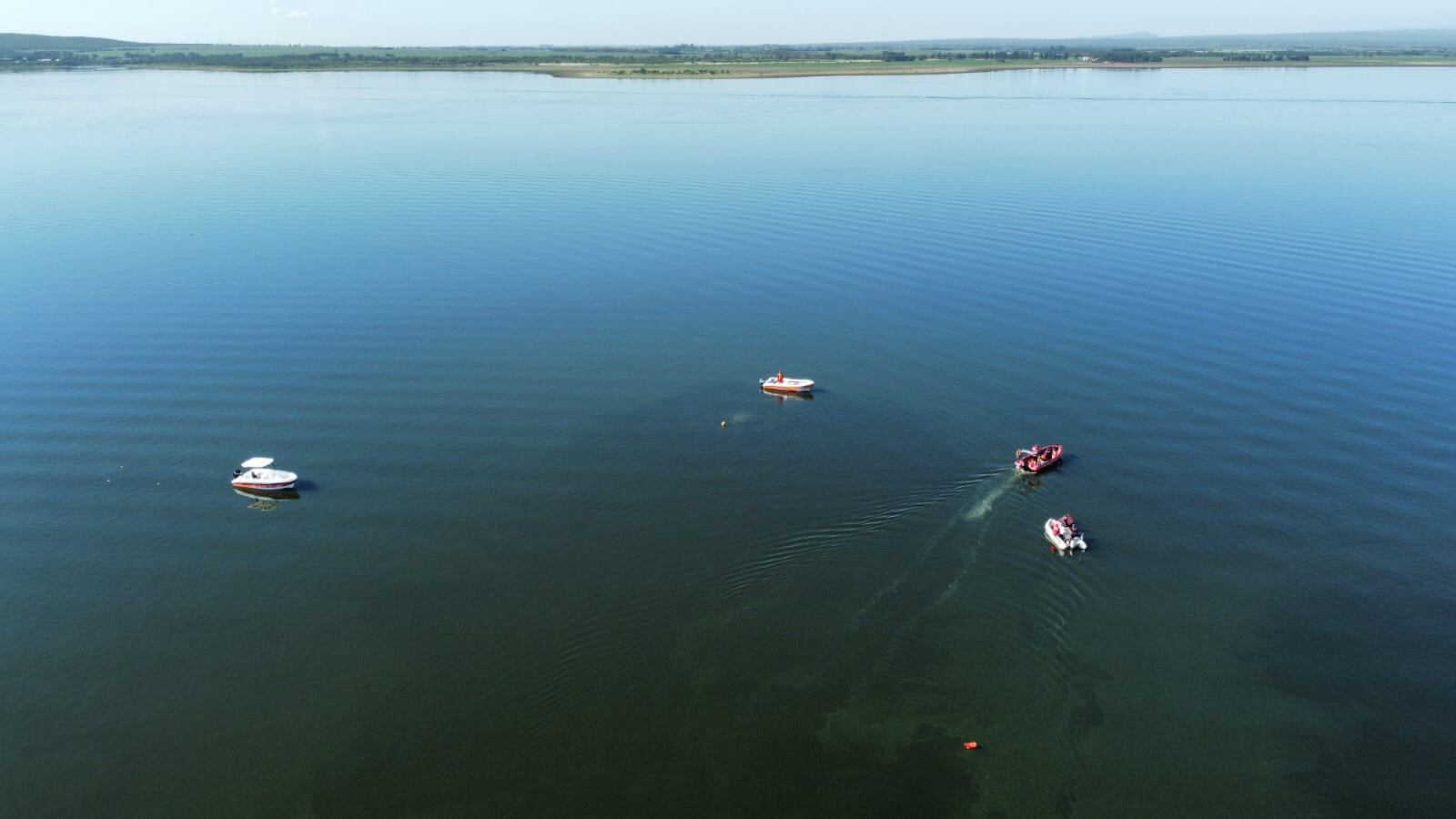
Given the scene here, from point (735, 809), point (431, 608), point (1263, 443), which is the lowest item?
point (735, 809)

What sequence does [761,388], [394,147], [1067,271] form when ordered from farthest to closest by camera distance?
[394,147]
[1067,271]
[761,388]

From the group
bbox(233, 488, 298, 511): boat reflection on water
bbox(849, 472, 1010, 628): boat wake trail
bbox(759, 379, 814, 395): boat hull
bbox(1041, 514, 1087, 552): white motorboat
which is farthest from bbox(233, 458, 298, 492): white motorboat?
bbox(1041, 514, 1087, 552): white motorboat

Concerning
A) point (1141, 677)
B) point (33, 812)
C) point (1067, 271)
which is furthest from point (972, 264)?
point (33, 812)

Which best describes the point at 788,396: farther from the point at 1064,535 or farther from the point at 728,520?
the point at 1064,535

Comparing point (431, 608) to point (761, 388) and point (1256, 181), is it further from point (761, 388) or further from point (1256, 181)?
point (1256, 181)

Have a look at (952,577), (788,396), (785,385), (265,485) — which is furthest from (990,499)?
(265,485)

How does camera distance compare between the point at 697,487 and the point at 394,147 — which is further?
the point at 394,147
